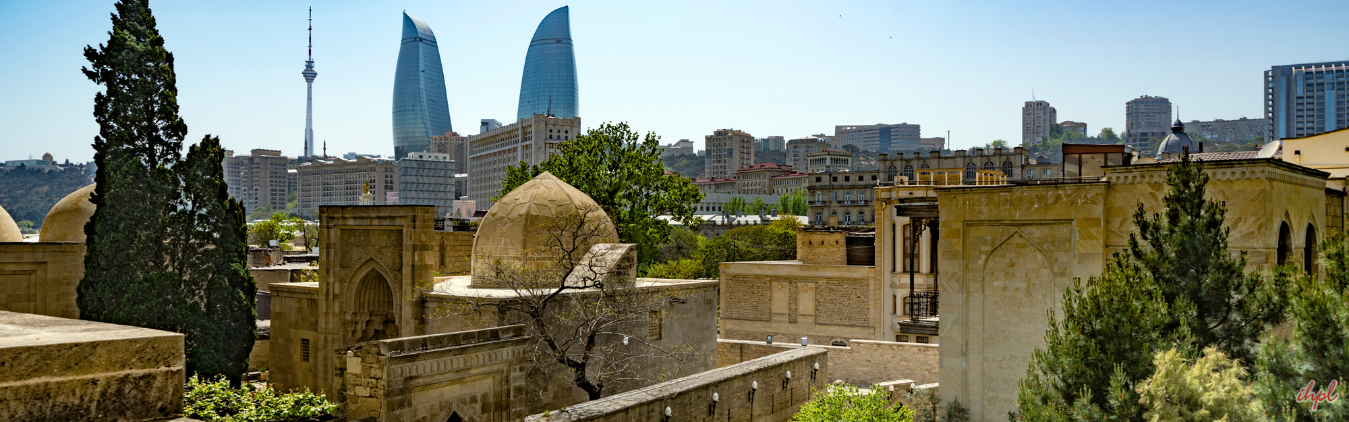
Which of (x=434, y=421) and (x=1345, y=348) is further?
(x=434, y=421)

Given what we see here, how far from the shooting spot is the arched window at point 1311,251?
14959 millimetres

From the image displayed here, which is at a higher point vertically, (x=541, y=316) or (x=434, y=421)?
(x=541, y=316)

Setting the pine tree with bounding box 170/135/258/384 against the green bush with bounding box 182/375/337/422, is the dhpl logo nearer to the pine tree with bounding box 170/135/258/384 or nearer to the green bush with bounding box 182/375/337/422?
the green bush with bounding box 182/375/337/422

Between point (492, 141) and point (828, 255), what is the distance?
424 feet

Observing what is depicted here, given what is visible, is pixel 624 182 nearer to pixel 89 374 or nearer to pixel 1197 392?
pixel 1197 392

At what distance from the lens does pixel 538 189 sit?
858 inches

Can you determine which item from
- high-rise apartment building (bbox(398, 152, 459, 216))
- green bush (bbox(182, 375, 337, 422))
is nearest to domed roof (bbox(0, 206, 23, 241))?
green bush (bbox(182, 375, 337, 422))

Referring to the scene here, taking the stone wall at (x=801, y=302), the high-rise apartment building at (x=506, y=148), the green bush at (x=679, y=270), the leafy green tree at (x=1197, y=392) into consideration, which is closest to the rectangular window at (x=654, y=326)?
the leafy green tree at (x=1197, y=392)

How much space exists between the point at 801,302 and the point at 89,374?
31988 millimetres

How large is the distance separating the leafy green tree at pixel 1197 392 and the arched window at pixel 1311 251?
17.3ft

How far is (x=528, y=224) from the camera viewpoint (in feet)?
68.7

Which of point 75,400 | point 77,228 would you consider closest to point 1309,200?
point 75,400

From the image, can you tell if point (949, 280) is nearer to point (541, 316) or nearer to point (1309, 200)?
point (1309, 200)

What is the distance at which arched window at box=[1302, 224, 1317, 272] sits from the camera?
15.0m
